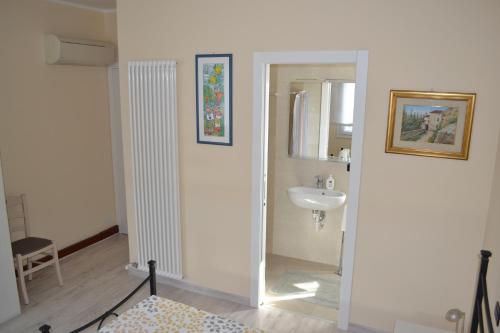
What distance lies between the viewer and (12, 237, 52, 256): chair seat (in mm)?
3549

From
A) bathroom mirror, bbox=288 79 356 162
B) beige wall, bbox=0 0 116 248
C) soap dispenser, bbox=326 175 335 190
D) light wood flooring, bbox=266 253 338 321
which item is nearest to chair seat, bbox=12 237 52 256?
beige wall, bbox=0 0 116 248

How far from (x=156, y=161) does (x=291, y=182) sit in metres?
1.52

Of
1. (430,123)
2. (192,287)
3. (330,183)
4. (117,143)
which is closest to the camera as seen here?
(430,123)

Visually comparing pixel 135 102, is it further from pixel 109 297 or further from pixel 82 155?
pixel 109 297

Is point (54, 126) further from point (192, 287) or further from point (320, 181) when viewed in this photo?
point (320, 181)

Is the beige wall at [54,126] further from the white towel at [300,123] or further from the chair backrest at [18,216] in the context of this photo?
the white towel at [300,123]

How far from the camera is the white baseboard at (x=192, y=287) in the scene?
3.62 metres

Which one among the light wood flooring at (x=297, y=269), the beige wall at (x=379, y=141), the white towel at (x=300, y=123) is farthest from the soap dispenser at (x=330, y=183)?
the beige wall at (x=379, y=141)

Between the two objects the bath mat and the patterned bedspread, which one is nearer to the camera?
the patterned bedspread

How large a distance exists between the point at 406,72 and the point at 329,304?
2.12m

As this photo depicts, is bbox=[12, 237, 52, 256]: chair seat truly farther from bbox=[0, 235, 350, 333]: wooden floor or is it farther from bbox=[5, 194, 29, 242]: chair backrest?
bbox=[0, 235, 350, 333]: wooden floor

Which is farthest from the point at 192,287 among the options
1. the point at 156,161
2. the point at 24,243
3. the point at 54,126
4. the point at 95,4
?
the point at 95,4

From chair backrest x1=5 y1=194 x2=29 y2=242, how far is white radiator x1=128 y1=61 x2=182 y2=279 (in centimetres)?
110

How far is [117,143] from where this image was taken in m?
4.98
